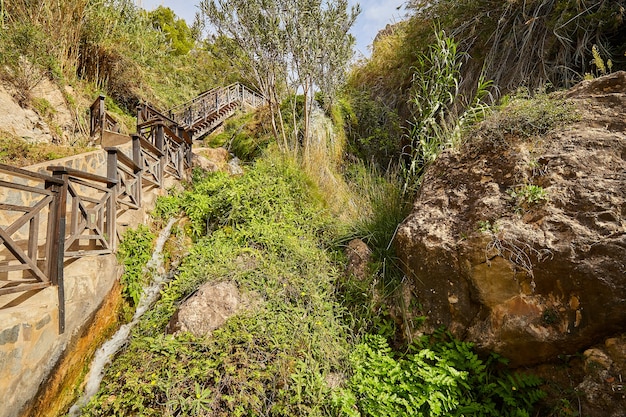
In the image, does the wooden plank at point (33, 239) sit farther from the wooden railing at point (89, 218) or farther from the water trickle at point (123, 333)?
the water trickle at point (123, 333)

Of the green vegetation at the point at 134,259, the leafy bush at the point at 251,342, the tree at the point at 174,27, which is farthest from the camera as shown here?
the tree at the point at 174,27

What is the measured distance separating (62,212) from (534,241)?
13.1 feet

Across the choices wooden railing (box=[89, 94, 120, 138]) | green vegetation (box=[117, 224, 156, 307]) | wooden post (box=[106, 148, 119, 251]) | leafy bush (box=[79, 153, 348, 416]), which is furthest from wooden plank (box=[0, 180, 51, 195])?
wooden railing (box=[89, 94, 120, 138])

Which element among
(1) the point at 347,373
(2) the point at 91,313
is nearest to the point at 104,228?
(2) the point at 91,313

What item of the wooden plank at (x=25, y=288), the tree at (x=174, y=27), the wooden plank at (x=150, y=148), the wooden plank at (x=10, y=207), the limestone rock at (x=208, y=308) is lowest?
the limestone rock at (x=208, y=308)

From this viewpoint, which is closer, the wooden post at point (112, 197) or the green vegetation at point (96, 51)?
the wooden post at point (112, 197)

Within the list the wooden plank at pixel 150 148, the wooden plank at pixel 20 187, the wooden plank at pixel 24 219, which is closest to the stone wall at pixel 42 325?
the wooden plank at pixel 24 219

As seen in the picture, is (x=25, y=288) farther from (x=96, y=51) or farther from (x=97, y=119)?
(x=96, y=51)

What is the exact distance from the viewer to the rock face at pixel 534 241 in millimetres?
1702

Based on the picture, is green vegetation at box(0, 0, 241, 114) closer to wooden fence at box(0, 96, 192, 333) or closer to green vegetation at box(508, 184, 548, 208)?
wooden fence at box(0, 96, 192, 333)

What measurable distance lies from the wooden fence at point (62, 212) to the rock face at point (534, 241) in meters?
3.21

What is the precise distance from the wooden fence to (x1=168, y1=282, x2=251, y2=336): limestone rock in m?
0.98

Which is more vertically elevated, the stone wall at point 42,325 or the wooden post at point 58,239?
the wooden post at point 58,239

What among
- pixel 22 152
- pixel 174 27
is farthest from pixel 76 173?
pixel 174 27
